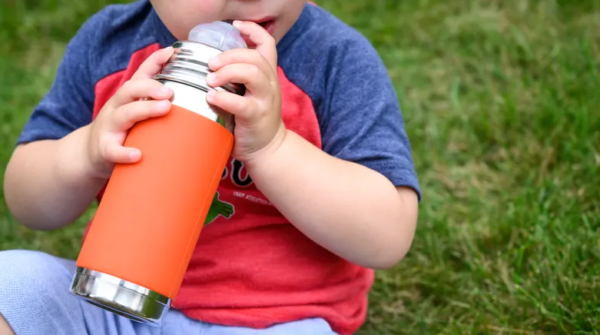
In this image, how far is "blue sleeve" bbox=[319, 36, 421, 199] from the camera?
114 cm

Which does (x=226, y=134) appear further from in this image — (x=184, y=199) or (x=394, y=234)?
(x=394, y=234)

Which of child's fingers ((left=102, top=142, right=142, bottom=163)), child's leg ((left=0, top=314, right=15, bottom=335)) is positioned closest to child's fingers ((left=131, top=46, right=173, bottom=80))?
child's fingers ((left=102, top=142, right=142, bottom=163))

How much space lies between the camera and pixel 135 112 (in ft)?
2.97

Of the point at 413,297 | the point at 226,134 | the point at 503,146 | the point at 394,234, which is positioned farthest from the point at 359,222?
the point at 503,146

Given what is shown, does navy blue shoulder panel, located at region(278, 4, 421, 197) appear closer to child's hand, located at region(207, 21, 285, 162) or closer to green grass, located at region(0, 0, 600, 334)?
child's hand, located at region(207, 21, 285, 162)

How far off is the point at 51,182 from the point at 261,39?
15.8 inches

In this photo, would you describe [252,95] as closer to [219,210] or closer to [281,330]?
[219,210]

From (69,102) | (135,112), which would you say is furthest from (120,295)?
(69,102)

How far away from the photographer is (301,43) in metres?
1.21

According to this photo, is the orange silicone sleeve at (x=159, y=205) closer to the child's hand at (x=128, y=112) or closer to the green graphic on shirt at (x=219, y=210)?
the child's hand at (x=128, y=112)

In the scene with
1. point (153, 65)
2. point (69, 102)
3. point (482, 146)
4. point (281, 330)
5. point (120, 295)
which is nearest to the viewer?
point (120, 295)

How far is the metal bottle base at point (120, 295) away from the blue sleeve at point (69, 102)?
→ 0.47m

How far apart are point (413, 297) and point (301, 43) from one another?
58cm

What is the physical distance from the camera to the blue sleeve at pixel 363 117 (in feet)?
3.75
